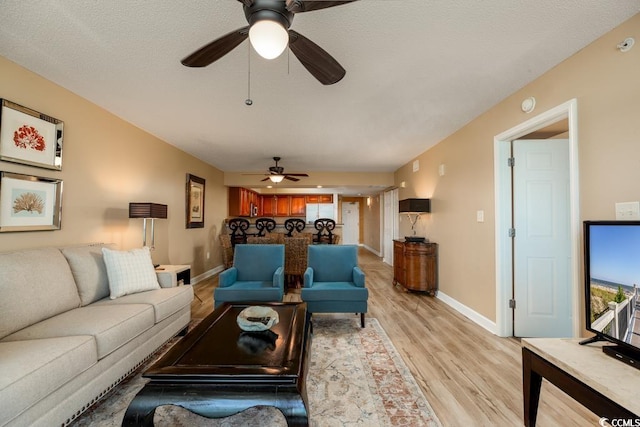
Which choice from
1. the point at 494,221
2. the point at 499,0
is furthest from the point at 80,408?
the point at 494,221

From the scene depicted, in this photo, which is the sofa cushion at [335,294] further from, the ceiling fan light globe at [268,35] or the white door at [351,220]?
the white door at [351,220]

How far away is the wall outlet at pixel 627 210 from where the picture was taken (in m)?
1.53

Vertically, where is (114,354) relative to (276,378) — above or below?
below

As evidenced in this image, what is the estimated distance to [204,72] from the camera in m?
2.20

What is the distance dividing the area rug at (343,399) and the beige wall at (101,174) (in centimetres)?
158

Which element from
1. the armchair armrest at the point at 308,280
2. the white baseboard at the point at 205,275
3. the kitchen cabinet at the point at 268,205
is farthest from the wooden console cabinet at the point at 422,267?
the kitchen cabinet at the point at 268,205

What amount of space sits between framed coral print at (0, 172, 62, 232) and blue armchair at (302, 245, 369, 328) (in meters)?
2.47

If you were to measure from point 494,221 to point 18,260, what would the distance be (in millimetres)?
4138

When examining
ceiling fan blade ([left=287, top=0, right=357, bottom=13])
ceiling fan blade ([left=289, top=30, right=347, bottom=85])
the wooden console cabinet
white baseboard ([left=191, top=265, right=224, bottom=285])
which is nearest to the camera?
ceiling fan blade ([left=287, top=0, right=357, bottom=13])

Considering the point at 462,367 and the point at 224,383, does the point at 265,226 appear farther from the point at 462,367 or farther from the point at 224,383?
the point at 224,383

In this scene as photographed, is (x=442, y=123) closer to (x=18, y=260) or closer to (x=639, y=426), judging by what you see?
(x=639, y=426)

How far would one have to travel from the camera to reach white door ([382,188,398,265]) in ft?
22.6

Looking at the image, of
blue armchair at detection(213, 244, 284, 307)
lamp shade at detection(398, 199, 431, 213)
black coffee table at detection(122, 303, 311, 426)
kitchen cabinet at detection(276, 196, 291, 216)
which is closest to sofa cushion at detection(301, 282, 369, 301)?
blue armchair at detection(213, 244, 284, 307)

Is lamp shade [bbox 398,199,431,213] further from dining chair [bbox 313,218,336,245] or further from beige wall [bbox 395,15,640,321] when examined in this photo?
dining chair [bbox 313,218,336,245]
